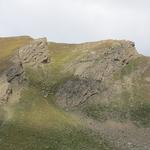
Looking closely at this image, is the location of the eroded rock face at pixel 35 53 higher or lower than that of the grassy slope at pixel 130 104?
higher

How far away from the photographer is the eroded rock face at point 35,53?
13788 centimetres

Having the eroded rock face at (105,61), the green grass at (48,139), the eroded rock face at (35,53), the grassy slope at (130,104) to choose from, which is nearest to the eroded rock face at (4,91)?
the green grass at (48,139)

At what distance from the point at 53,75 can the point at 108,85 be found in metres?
14.8

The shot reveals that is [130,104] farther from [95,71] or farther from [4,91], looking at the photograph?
[4,91]

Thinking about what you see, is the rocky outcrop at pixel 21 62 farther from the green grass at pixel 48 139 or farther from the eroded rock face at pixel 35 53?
the green grass at pixel 48 139

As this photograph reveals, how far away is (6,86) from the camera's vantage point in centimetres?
12406

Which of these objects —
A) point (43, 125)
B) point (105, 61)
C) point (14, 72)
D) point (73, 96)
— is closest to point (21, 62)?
point (14, 72)

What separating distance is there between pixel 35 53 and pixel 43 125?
2997cm

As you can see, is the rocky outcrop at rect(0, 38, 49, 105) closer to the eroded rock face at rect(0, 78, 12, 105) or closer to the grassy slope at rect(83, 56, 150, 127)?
the eroded rock face at rect(0, 78, 12, 105)

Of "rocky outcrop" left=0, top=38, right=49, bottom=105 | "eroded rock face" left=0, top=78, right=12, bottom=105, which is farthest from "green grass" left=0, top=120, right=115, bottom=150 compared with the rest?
"rocky outcrop" left=0, top=38, right=49, bottom=105

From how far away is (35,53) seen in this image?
141375 mm

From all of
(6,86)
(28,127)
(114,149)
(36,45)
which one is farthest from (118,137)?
(36,45)

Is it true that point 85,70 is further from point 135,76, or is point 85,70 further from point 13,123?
point 13,123

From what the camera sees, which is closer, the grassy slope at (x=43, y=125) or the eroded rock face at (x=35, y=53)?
the grassy slope at (x=43, y=125)
